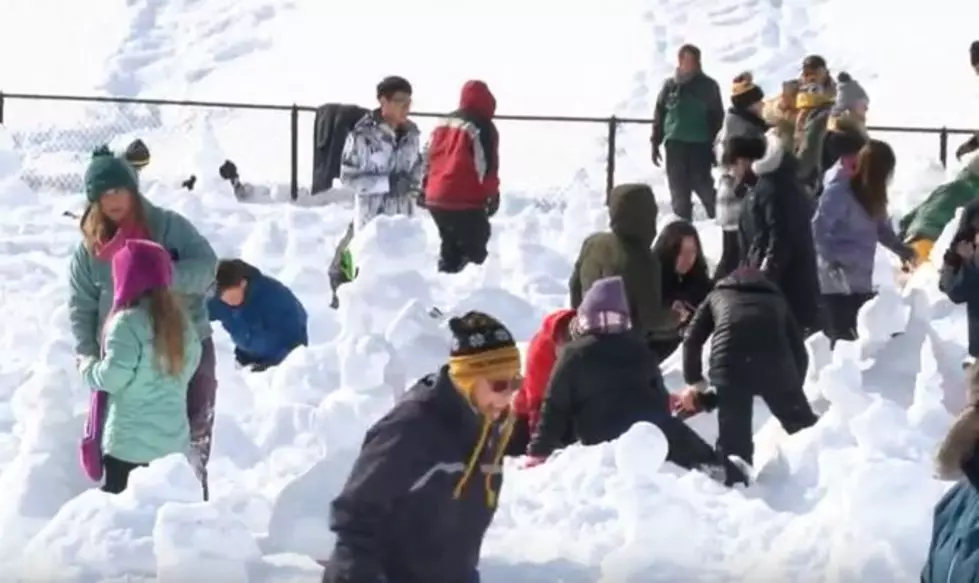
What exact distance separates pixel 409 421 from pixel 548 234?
1155 centimetres

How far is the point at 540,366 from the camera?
9719 millimetres

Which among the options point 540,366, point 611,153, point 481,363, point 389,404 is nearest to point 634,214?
point 540,366

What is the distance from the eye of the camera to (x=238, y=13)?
31.5m

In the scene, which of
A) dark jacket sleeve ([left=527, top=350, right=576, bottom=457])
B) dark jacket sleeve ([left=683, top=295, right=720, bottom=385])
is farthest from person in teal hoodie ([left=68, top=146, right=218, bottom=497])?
dark jacket sleeve ([left=683, top=295, right=720, bottom=385])

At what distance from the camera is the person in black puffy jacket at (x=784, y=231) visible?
419 inches

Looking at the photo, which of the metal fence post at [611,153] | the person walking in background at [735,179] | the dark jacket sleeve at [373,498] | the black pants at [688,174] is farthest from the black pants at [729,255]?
the metal fence post at [611,153]

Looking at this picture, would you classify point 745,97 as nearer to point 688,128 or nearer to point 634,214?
point 688,128

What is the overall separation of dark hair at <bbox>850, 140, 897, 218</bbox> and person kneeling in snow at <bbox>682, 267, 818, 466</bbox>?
2.11 metres

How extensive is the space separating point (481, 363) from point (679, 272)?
214 inches

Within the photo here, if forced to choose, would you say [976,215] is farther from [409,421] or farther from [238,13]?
[238,13]

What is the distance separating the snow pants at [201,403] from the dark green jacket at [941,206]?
17.5 feet

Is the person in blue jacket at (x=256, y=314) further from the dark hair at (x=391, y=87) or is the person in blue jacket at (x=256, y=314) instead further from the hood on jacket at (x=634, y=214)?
the dark hair at (x=391, y=87)

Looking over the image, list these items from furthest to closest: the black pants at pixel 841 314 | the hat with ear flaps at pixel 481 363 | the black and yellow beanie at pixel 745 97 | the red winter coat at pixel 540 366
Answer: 1. the black and yellow beanie at pixel 745 97
2. the black pants at pixel 841 314
3. the red winter coat at pixel 540 366
4. the hat with ear flaps at pixel 481 363

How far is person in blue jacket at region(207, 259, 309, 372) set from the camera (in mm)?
10203
